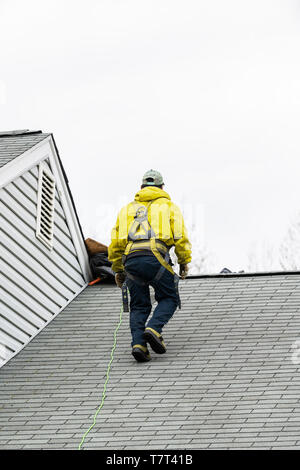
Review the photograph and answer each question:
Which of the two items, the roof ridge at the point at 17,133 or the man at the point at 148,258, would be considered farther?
the roof ridge at the point at 17,133

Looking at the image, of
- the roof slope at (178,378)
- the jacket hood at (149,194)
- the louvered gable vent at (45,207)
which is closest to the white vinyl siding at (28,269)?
the louvered gable vent at (45,207)

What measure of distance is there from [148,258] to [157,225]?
0.34 meters

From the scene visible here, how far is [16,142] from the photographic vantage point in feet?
36.0

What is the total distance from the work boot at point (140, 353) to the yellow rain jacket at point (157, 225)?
2.90 feet

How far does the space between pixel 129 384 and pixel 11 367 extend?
1330 millimetres

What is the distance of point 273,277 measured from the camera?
11.0 m

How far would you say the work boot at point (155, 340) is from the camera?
902 cm

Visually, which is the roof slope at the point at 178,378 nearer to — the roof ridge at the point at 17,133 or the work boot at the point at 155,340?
the work boot at the point at 155,340

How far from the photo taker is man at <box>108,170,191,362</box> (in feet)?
30.1

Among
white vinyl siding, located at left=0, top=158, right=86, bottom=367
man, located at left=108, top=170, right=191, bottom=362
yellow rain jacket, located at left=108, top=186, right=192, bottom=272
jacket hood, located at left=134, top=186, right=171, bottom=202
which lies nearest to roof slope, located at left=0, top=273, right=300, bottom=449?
→ white vinyl siding, located at left=0, top=158, right=86, bottom=367

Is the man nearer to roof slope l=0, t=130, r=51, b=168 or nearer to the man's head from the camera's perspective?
the man's head

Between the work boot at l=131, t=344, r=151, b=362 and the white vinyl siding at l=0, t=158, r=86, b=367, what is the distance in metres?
1.30
